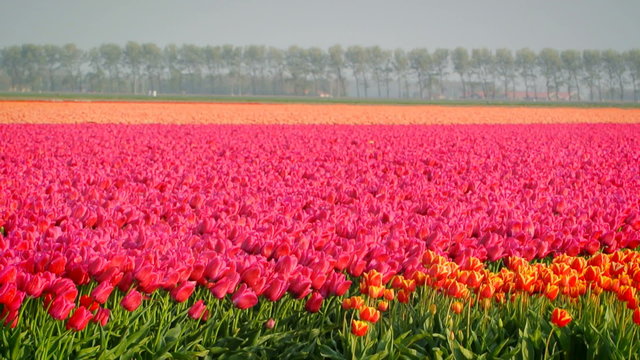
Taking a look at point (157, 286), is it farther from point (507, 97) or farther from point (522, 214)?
point (507, 97)

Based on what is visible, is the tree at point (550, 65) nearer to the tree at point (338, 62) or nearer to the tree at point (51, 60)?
the tree at point (338, 62)

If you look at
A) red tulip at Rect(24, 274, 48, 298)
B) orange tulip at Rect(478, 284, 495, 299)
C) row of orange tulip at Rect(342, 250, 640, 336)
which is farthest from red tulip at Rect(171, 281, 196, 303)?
orange tulip at Rect(478, 284, 495, 299)

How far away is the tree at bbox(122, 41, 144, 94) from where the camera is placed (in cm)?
15862

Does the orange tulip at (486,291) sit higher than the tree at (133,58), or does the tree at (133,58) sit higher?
the tree at (133,58)

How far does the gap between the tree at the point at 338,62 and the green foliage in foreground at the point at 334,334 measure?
154198mm

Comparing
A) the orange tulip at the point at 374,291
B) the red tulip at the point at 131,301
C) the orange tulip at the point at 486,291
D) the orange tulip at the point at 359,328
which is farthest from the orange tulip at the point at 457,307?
the red tulip at the point at 131,301

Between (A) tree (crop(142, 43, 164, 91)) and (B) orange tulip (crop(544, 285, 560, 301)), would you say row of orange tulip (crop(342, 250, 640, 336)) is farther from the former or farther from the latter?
(A) tree (crop(142, 43, 164, 91))

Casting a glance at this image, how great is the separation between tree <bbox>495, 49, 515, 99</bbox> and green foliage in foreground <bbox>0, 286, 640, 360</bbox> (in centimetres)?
16041

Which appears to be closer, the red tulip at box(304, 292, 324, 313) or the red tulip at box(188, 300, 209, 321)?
the red tulip at box(188, 300, 209, 321)

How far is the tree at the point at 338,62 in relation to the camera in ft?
514

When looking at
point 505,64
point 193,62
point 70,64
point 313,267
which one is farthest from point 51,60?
point 313,267

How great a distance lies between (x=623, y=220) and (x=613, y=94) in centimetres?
16201

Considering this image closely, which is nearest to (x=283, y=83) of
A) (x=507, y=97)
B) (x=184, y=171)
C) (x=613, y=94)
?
(x=507, y=97)

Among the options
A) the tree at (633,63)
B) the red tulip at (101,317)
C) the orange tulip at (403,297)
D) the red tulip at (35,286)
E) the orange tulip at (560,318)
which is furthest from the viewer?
the tree at (633,63)
